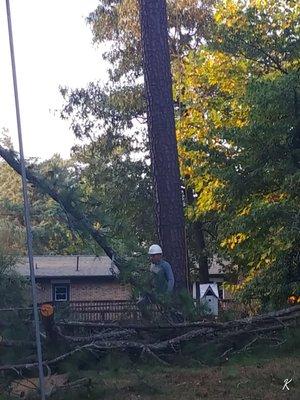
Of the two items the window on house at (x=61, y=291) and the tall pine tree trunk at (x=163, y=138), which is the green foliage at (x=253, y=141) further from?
the window on house at (x=61, y=291)

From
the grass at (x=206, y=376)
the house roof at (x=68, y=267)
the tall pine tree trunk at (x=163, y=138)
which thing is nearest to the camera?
the grass at (x=206, y=376)

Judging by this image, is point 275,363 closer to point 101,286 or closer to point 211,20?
point 211,20

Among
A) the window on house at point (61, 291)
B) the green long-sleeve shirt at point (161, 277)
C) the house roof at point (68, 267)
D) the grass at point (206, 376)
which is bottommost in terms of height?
the grass at point (206, 376)

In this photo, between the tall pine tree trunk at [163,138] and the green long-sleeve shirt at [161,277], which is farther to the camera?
the tall pine tree trunk at [163,138]

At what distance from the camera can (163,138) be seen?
11.0m

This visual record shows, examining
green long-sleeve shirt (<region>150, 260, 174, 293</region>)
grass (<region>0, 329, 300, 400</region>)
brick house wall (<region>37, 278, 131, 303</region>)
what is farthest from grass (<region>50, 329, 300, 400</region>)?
brick house wall (<region>37, 278, 131, 303</region>)

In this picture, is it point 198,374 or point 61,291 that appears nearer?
point 198,374

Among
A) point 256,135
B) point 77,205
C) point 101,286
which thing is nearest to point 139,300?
point 77,205

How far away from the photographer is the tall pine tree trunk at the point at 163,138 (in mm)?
10773

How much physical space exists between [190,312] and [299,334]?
1.15 metres

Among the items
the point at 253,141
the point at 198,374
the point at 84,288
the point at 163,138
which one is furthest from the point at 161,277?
the point at 84,288

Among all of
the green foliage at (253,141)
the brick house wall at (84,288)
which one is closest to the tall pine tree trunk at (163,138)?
the green foliage at (253,141)

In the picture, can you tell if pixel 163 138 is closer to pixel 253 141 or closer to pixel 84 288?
pixel 253 141

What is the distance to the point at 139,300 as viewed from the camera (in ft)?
26.6
